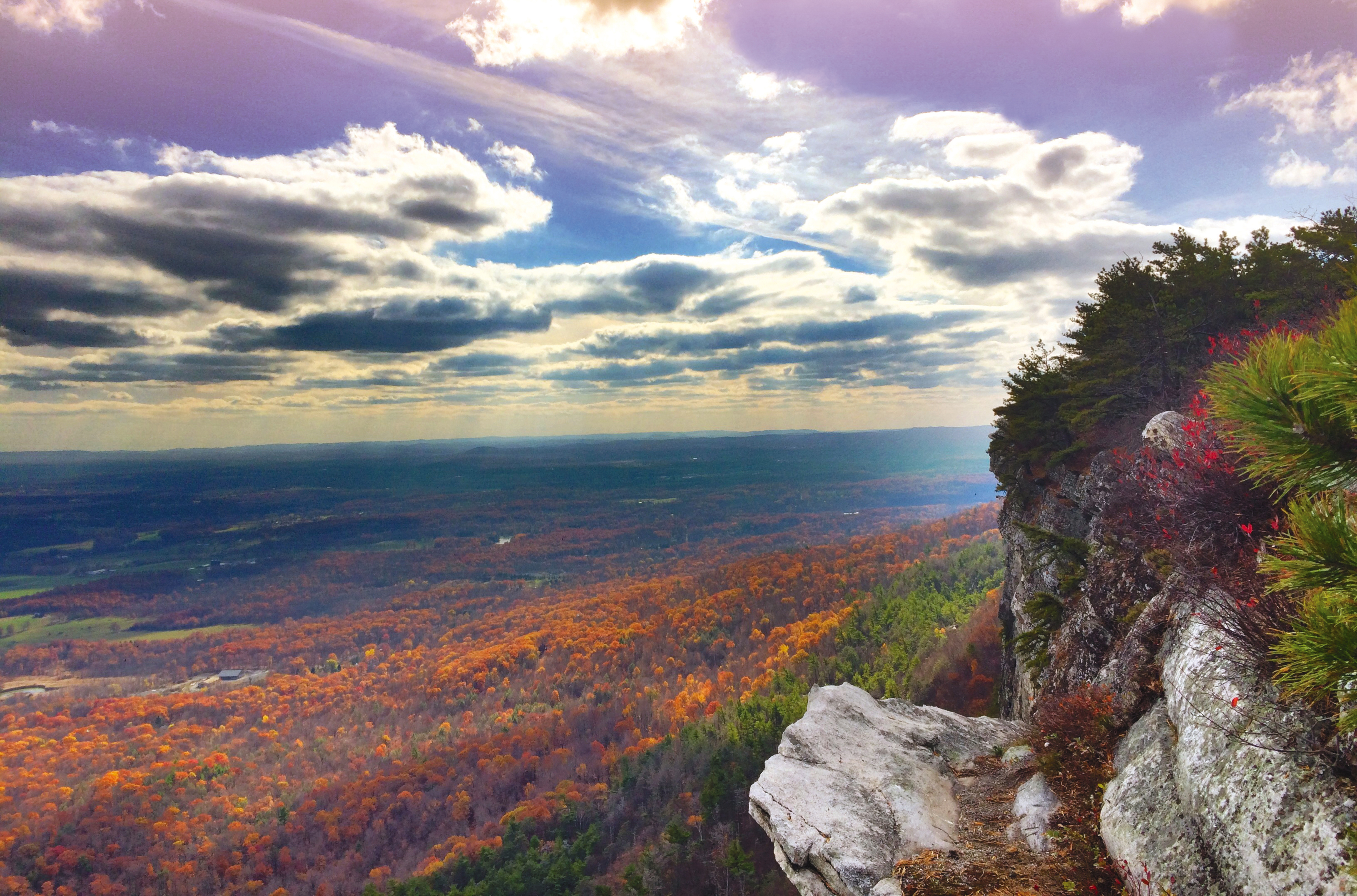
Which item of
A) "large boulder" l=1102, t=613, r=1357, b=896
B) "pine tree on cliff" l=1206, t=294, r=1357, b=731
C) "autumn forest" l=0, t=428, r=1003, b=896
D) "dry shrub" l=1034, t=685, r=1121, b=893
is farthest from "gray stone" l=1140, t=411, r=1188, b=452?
"autumn forest" l=0, t=428, r=1003, b=896

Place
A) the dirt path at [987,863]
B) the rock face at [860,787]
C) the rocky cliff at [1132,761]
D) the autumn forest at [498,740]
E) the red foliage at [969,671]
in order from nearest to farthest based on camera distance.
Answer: the rocky cliff at [1132,761] → the dirt path at [987,863] → the rock face at [860,787] → the red foliage at [969,671] → the autumn forest at [498,740]

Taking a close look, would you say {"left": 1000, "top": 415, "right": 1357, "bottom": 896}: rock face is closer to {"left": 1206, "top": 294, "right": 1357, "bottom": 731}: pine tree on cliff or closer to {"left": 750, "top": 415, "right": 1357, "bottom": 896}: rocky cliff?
{"left": 750, "top": 415, "right": 1357, "bottom": 896}: rocky cliff

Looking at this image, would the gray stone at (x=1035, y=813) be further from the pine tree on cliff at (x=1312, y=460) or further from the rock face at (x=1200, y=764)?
the pine tree on cliff at (x=1312, y=460)

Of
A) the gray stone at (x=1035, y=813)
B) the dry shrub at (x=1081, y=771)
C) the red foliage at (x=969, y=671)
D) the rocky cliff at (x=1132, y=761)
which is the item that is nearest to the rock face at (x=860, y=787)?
the rocky cliff at (x=1132, y=761)

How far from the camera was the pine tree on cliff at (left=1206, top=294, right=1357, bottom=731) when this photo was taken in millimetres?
3703

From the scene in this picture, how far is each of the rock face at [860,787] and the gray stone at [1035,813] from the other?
1.08m

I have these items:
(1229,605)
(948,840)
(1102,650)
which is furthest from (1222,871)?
(1102,650)

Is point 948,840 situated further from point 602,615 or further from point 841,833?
point 602,615

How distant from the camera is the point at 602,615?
143m

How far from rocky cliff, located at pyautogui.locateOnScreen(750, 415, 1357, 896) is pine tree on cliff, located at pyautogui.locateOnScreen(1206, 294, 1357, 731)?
151 centimetres

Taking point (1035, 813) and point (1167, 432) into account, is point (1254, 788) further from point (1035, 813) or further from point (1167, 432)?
point (1167, 432)

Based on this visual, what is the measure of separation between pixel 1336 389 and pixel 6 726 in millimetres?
205621

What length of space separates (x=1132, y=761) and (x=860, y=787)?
4558 mm

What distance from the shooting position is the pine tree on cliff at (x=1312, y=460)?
12.1ft
